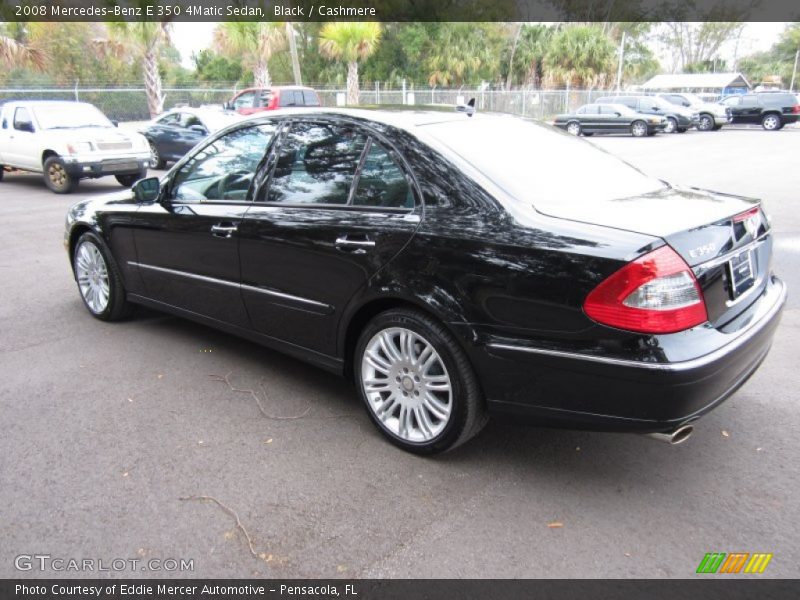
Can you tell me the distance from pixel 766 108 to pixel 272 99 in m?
23.8

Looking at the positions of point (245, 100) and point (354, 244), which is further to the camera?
point (245, 100)

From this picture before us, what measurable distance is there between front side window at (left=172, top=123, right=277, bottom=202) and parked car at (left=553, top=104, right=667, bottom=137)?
78.8 feet

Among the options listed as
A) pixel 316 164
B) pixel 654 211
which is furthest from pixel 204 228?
pixel 654 211

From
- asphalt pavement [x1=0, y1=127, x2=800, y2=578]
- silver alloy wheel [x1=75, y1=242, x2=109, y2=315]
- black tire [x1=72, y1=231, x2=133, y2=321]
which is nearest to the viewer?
asphalt pavement [x1=0, y1=127, x2=800, y2=578]

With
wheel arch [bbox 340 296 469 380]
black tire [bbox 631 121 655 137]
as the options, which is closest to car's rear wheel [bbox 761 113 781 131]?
black tire [bbox 631 121 655 137]

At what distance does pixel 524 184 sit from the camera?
3156mm

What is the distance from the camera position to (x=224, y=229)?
4020mm

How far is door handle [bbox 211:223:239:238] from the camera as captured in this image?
3.97 meters

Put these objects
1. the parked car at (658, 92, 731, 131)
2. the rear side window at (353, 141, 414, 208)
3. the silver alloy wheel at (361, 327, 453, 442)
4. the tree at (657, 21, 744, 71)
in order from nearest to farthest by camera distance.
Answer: the silver alloy wheel at (361, 327, 453, 442) < the rear side window at (353, 141, 414, 208) < the parked car at (658, 92, 731, 131) < the tree at (657, 21, 744, 71)

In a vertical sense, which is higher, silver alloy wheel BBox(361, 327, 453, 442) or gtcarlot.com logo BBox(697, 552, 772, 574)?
silver alloy wheel BBox(361, 327, 453, 442)

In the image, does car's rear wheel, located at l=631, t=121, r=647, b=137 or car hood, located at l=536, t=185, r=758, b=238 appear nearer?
car hood, located at l=536, t=185, r=758, b=238

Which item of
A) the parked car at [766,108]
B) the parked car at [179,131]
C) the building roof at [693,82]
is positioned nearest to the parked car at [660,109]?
the parked car at [766,108]

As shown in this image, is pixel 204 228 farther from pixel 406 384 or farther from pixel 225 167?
pixel 406 384

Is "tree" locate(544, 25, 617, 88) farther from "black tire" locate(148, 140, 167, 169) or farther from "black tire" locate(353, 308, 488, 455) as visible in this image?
"black tire" locate(353, 308, 488, 455)
